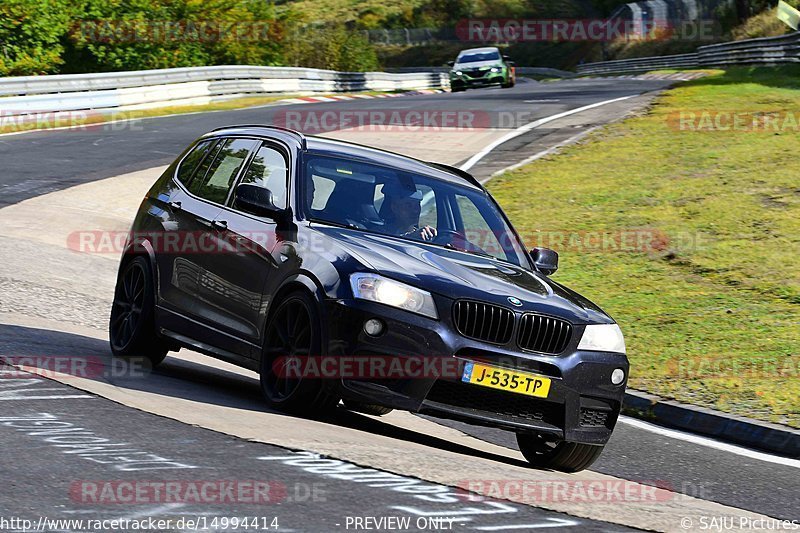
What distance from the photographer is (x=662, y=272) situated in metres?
15.6

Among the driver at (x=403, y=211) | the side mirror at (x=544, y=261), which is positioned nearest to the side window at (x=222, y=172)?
the driver at (x=403, y=211)

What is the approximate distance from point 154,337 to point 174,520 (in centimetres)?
446

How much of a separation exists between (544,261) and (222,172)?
2403 millimetres

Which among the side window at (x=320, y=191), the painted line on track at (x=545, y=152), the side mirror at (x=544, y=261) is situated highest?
the side window at (x=320, y=191)

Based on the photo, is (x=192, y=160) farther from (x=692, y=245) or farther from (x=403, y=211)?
(x=692, y=245)

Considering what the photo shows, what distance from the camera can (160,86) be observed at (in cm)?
3572

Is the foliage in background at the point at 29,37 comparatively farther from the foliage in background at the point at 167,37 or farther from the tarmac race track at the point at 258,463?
the tarmac race track at the point at 258,463

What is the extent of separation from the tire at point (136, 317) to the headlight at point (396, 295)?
2.64m

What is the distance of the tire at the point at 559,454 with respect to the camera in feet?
26.1

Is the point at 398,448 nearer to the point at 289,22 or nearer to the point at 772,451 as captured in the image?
the point at 772,451

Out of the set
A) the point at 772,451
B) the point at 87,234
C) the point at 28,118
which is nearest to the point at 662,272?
the point at 772,451

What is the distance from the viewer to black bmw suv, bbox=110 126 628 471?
7.23 meters

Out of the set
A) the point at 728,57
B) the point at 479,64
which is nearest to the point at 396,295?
the point at 479,64

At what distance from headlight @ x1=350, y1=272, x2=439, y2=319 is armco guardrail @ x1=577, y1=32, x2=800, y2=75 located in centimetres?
3586
